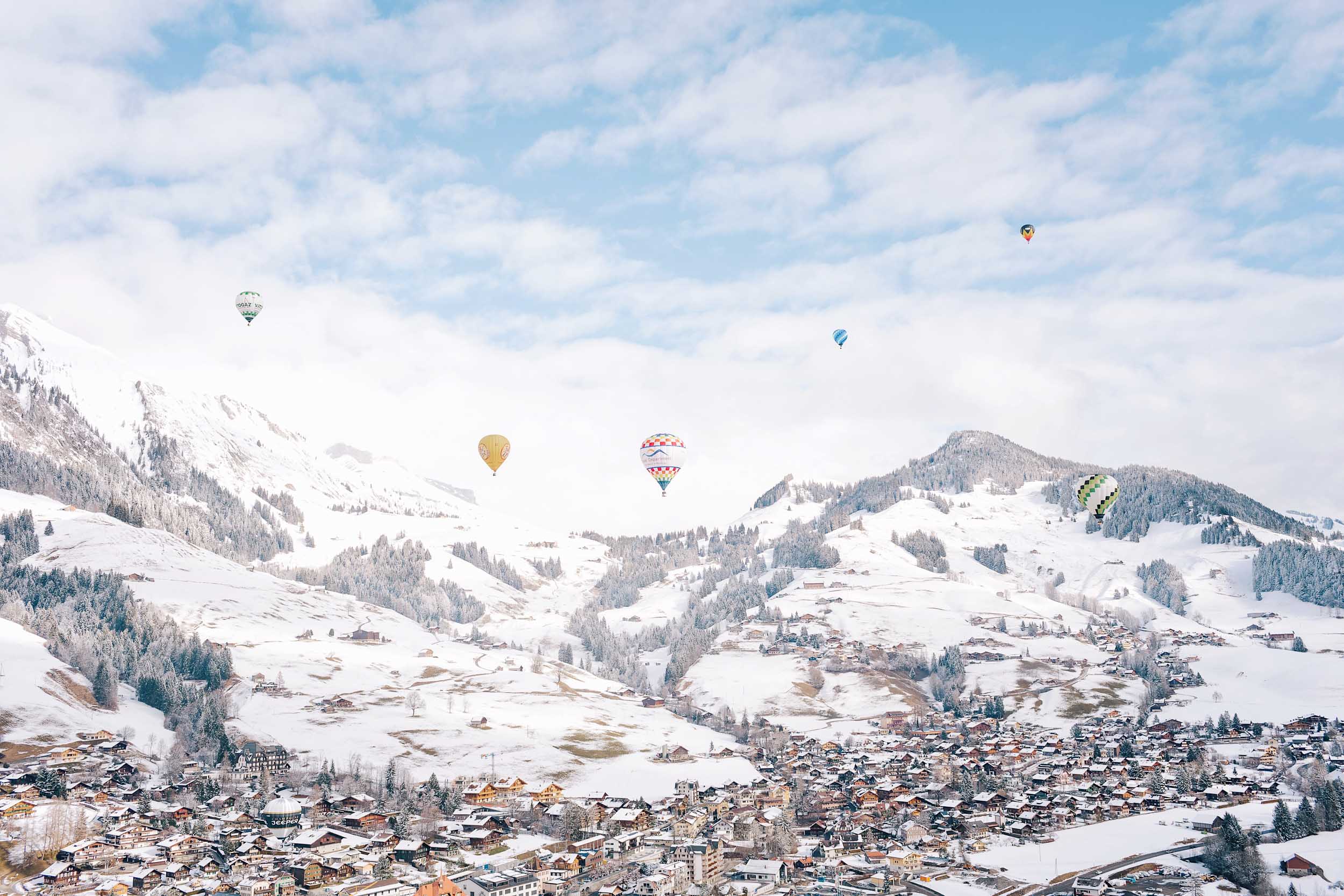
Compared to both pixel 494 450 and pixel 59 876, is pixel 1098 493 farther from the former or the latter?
pixel 59 876

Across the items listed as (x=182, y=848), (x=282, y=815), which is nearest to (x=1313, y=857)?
(x=282, y=815)

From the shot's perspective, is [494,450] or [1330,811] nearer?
[1330,811]

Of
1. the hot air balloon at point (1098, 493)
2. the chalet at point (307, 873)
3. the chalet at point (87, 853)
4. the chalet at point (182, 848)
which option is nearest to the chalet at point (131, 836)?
the chalet at point (87, 853)

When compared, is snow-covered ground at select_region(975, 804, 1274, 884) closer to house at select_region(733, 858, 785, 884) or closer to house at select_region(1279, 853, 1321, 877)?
house at select_region(1279, 853, 1321, 877)

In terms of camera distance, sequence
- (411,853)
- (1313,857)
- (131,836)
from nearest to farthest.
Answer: (1313,857) → (411,853) → (131,836)

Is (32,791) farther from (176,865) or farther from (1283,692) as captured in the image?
(1283,692)

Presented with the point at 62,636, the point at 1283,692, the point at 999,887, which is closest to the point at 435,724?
the point at 62,636
